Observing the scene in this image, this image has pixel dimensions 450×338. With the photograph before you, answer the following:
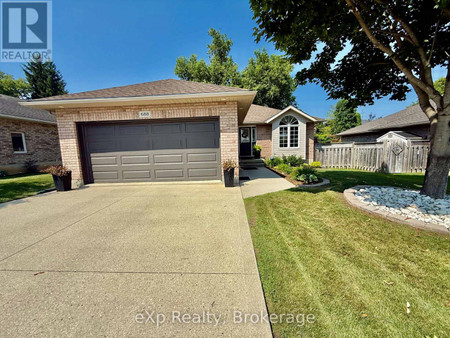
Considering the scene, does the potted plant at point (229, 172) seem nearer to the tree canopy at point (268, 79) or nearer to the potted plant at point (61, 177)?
the potted plant at point (61, 177)

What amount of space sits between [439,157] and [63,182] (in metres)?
10.8

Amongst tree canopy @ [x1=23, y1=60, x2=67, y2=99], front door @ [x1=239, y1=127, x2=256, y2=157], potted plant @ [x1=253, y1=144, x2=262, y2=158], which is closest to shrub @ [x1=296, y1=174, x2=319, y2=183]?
potted plant @ [x1=253, y1=144, x2=262, y2=158]

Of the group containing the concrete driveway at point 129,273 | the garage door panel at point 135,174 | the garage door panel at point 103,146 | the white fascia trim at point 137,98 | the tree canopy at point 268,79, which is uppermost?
the tree canopy at point 268,79

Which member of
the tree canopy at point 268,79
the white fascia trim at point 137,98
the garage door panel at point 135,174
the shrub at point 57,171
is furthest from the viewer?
the tree canopy at point 268,79

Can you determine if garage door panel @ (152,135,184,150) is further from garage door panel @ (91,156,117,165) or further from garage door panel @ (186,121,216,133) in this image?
garage door panel @ (91,156,117,165)

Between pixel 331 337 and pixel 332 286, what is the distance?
610 millimetres

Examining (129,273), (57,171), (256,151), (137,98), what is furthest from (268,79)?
(129,273)

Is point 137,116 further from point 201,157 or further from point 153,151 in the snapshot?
point 201,157

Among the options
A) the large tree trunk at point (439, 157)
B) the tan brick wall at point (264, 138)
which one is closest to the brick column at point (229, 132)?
the large tree trunk at point (439, 157)

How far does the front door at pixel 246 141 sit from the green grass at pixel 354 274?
35.1 feet

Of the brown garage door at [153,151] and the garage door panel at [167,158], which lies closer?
the brown garage door at [153,151]

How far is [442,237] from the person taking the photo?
9.36 feet

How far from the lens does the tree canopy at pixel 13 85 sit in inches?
1064

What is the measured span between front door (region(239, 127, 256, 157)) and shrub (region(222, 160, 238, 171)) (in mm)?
7670
